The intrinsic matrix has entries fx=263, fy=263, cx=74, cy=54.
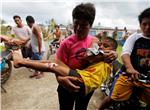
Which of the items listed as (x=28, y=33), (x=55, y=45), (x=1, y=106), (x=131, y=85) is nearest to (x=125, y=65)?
(x=131, y=85)

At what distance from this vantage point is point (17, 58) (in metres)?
2.12

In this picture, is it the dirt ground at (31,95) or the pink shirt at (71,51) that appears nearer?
the pink shirt at (71,51)

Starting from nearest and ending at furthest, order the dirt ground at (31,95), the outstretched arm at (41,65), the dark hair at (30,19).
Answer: the outstretched arm at (41,65), the dirt ground at (31,95), the dark hair at (30,19)

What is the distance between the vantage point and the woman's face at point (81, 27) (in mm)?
2457

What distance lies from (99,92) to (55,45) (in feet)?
16.7

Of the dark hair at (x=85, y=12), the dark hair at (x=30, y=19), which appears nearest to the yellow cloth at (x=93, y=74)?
the dark hair at (x=85, y=12)

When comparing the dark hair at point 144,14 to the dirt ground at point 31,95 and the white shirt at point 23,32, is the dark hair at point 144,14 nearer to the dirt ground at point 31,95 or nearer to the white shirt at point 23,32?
the dirt ground at point 31,95

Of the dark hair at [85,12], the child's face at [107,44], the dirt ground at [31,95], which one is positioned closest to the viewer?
the dark hair at [85,12]

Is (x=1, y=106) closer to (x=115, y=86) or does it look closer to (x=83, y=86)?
(x=115, y=86)

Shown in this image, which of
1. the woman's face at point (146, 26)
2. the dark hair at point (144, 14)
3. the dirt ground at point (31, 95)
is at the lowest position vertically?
the dirt ground at point (31, 95)

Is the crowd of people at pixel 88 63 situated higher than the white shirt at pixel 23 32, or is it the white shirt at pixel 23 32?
the crowd of people at pixel 88 63

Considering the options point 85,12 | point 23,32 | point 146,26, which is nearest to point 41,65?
point 85,12

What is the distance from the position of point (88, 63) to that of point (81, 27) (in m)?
0.35

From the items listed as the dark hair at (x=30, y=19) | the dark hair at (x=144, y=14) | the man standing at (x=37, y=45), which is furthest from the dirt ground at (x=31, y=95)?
the dark hair at (x=144, y=14)
